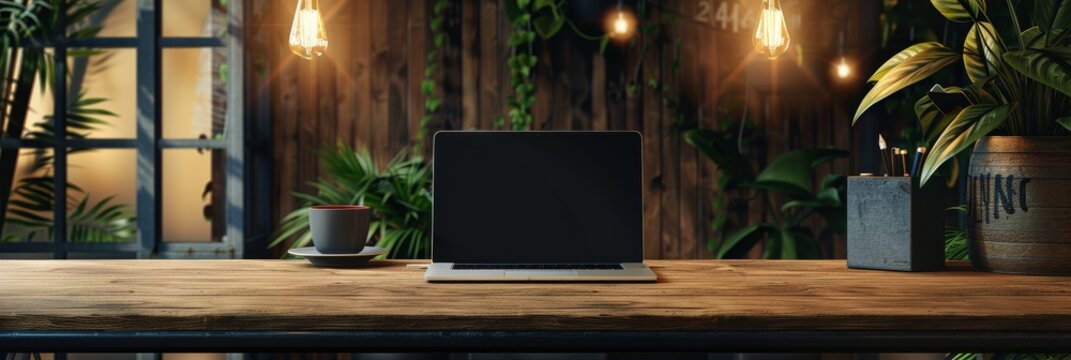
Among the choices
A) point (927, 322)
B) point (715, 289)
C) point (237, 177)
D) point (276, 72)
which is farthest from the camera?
point (276, 72)

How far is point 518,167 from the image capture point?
1594mm

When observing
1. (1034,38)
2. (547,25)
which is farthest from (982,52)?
(547,25)

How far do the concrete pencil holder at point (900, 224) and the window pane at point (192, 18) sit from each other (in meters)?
2.32

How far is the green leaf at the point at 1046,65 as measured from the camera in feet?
4.39

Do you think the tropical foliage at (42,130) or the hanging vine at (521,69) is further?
the hanging vine at (521,69)

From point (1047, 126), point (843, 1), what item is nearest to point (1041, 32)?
point (1047, 126)

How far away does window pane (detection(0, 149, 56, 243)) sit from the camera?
3062 millimetres

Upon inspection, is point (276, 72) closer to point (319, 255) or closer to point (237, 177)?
point (237, 177)

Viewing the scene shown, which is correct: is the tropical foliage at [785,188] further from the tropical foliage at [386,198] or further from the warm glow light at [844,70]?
the tropical foliage at [386,198]

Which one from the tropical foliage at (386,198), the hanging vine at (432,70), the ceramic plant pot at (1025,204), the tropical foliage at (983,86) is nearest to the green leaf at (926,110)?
the tropical foliage at (983,86)

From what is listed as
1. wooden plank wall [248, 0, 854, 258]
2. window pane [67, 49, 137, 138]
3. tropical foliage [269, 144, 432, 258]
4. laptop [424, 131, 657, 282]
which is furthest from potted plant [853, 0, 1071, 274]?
window pane [67, 49, 137, 138]

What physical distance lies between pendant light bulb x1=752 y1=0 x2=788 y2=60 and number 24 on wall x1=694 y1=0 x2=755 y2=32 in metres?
1.62

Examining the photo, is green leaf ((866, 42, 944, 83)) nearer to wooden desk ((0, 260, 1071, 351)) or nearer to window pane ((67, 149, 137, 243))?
wooden desk ((0, 260, 1071, 351))

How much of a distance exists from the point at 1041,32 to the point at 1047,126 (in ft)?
0.52
